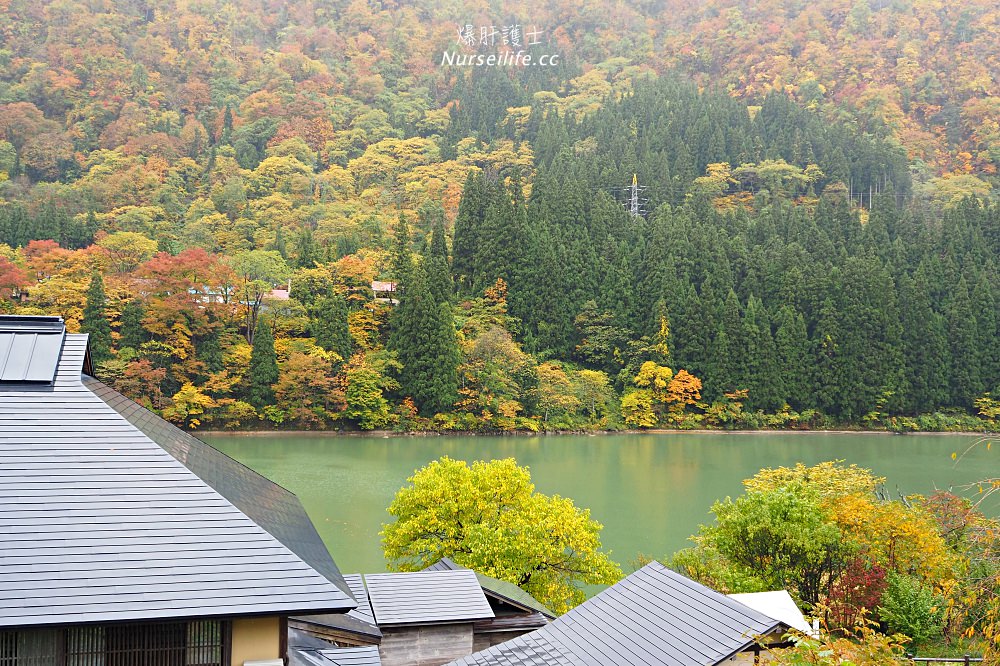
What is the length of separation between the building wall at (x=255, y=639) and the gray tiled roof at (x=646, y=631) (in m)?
1.68

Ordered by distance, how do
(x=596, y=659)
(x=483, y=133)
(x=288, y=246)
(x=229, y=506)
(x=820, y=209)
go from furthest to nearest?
(x=483, y=133), (x=820, y=209), (x=288, y=246), (x=596, y=659), (x=229, y=506)

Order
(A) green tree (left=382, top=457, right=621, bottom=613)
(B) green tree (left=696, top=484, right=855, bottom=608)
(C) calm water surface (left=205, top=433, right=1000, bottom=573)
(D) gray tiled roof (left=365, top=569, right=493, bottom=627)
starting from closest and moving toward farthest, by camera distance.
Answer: (D) gray tiled roof (left=365, top=569, right=493, bottom=627) → (A) green tree (left=382, top=457, right=621, bottom=613) → (B) green tree (left=696, top=484, right=855, bottom=608) → (C) calm water surface (left=205, top=433, right=1000, bottom=573)

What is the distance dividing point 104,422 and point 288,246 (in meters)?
33.4

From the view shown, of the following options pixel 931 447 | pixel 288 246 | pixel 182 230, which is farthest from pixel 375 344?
pixel 931 447

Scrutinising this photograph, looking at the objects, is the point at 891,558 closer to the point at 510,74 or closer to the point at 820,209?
the point at 820,209

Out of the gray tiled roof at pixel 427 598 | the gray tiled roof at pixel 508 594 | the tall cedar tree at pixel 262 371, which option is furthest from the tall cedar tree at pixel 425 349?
the gray tiled roof at pixel 427 598

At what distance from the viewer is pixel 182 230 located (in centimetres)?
3962

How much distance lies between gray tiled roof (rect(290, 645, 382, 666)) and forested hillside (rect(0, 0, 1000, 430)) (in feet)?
82.6

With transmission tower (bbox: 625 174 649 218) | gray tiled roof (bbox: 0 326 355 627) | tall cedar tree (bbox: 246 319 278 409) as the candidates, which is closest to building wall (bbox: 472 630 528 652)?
gray tiled roof (bbox: 0 326 355 627)

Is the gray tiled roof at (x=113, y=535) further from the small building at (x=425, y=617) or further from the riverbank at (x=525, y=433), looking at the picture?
the riverbank at (x=525, y=433)

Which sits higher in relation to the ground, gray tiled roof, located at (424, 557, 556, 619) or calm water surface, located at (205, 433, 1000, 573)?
gray tiled roof, located at (424, 557, 556, 619)

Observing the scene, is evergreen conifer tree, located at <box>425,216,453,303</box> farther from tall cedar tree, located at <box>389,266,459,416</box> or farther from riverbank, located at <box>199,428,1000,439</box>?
riverbank, located at <box>199,428,1000,439</box>

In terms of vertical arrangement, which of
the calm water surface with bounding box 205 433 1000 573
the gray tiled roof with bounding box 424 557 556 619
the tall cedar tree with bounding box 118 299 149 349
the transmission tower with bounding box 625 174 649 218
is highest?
the transmission tower with bounding box 625 174 649 218

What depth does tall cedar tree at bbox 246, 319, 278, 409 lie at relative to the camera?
3114 centimetres
